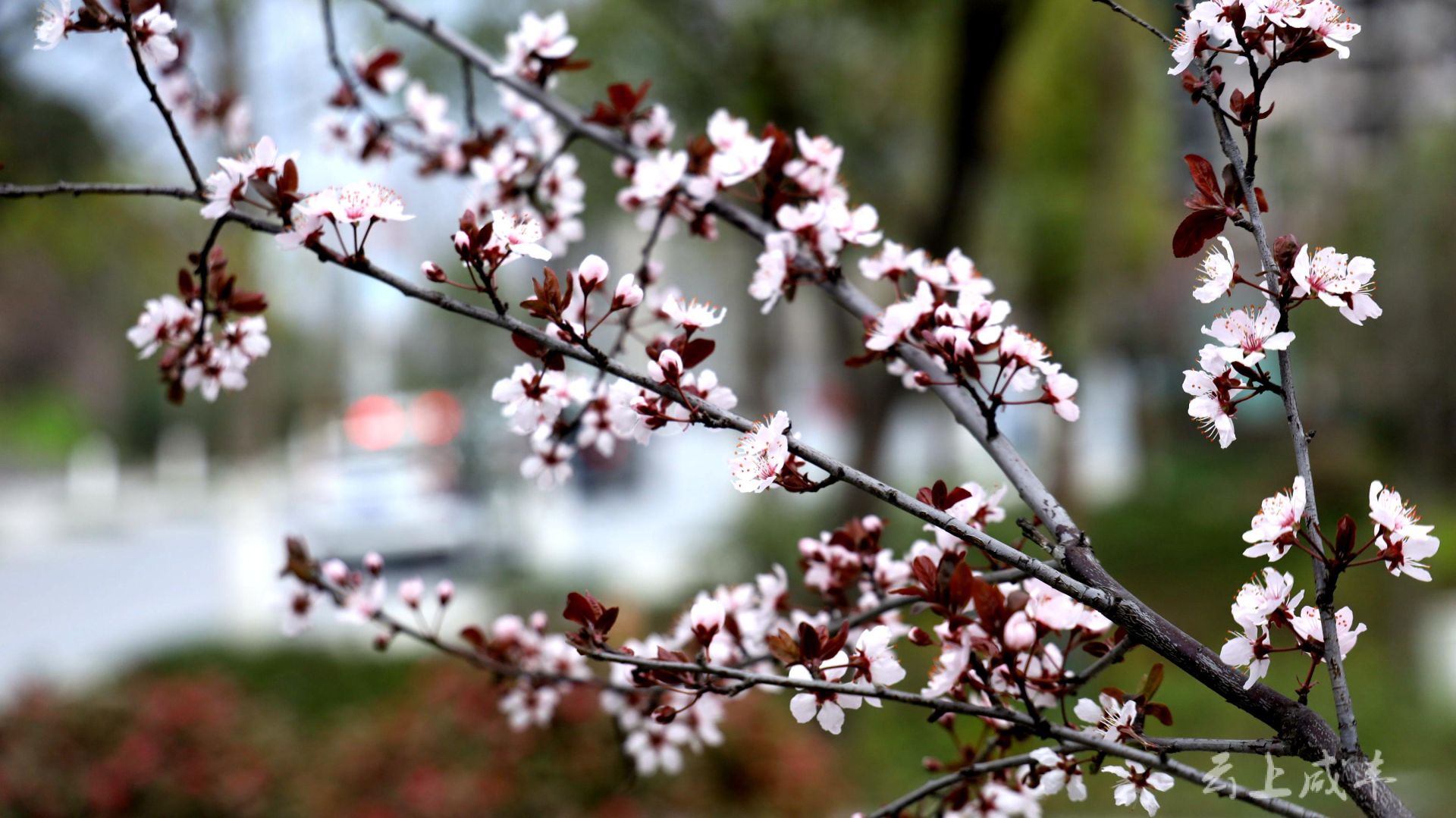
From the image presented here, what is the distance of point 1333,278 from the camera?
865mm

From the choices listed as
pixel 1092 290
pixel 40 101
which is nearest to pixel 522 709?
pixel 40 101

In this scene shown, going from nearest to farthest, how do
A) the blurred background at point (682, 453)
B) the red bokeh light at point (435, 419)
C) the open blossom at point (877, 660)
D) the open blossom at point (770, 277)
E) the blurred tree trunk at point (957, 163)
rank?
the open blossom at point (877, 660)
the open blossom at point (770, 277)
the blurred background at point (682, 453)
the blurred tree trunk at point (957, 163)
the red bokeh light at point (435, 419)

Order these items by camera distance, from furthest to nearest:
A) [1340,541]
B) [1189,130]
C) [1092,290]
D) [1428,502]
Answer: [1189,130], [1092,290], [1428,502], [1340,541]

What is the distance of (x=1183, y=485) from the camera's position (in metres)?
13.3

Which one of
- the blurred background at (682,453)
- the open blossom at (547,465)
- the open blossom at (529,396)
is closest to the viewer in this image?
the open blossom at (529,396)

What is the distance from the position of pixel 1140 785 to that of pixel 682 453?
45.4 feet

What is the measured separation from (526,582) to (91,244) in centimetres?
317

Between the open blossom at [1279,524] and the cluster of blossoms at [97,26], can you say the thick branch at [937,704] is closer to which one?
A: the open blossom at [1279,524]

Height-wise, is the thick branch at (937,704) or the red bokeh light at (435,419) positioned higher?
the red bokeh light at (435,419)

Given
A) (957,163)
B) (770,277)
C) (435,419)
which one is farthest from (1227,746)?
(435,419)

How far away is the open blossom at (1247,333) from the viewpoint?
859 millimetres

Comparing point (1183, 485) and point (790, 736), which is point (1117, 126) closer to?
point (790, 736)

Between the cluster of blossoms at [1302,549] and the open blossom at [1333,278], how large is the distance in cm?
14

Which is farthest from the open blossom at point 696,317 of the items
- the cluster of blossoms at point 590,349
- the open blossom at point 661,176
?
the open blossom at point 661,176
